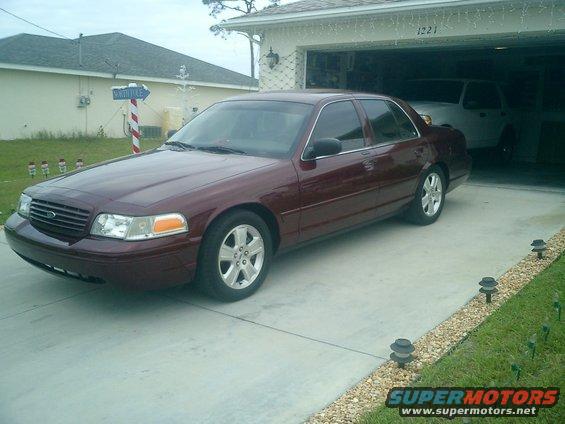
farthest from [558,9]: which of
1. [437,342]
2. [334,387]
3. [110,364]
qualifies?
[110,364]

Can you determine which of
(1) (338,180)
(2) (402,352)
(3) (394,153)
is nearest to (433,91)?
(3) (394,153)

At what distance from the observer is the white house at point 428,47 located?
8.63 metres

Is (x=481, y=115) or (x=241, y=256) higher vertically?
(x=481, y=115)

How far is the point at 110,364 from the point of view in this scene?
3475 mm

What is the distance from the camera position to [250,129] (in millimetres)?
5355

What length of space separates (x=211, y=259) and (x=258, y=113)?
1902mm

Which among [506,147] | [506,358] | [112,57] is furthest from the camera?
[112,57]

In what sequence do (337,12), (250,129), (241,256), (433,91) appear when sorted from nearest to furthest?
(241,256), (250,129), (337,12), (433,91)

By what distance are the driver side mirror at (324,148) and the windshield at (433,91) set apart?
7086 millimetres

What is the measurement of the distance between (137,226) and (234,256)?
85 centimetres

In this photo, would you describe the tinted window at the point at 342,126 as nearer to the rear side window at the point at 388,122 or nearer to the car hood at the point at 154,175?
the rear side window at the point at 388,122

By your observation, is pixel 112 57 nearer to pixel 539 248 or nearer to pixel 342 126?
pixel 342 126

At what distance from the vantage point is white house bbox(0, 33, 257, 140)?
70.9ft

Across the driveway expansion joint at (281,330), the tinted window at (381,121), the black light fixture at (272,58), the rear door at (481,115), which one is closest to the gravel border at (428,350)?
the driveway expansion joint at (281,330)
